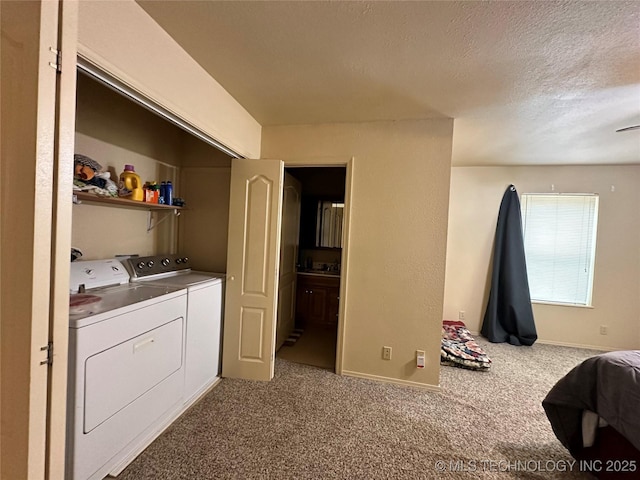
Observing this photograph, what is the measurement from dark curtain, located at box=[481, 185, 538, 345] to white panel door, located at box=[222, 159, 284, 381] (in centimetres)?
307

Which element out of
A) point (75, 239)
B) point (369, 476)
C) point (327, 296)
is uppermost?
Result: point (75, 239)

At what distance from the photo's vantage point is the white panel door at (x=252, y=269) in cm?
250

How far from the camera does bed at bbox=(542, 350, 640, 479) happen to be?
1.41 m

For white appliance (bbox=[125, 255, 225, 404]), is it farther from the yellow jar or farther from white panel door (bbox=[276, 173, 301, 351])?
white panel door (bbox=[276, 173, 301, 351])

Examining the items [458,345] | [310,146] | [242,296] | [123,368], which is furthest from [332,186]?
[123,368]

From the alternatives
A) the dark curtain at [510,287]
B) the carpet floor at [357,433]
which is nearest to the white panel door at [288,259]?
the carpet floor at [357,433]

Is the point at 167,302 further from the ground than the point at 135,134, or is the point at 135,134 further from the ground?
the point at 135,134

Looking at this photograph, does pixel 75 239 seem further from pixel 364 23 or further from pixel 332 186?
pixel 332 186

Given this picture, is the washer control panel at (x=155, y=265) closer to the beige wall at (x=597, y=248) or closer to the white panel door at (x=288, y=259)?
the white panel door at (x=288, y=259)

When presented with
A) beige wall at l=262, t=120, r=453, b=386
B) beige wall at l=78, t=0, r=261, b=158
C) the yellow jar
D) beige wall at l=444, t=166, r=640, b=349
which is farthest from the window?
the yellow jar

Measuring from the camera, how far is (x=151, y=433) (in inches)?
68.9

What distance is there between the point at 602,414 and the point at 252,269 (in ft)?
8.21

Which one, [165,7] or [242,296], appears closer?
[165,7]

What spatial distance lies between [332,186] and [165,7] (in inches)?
120
